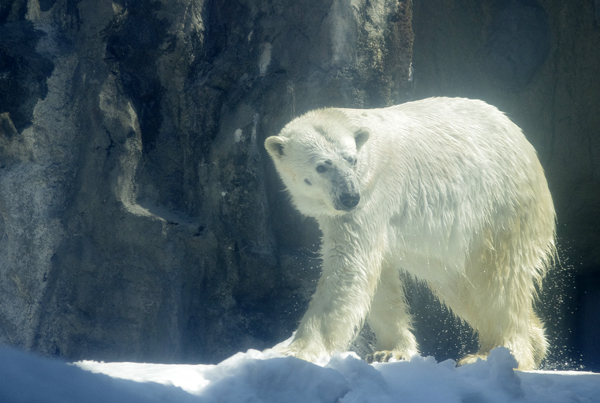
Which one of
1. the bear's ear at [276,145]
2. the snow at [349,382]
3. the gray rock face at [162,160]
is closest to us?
the snow at [349,382]

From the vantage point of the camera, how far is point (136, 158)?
12.5 ft

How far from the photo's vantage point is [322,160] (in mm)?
2918

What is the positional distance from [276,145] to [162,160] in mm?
1201

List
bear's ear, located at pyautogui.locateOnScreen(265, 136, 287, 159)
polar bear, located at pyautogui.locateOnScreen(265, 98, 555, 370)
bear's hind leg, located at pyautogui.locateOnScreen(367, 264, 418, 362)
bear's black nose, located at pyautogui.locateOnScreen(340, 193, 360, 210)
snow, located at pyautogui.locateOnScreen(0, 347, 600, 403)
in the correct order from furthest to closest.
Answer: bear's hind leg, located at pyautogui.locateOnScreen(367, 264, 418, 362) → bear's ear, located at pyautogui.locateOnScreen(265, 136, 287, 159) → polar bear, located at pyautogui.locateOnScreen(265, 98, 555, 370) → bear's black nose, located at pyautogui.locateOnScreen(340, 193, 360, 210) → snow, located at pyautogui.locateOnScreen(0, 347, 600, 403)

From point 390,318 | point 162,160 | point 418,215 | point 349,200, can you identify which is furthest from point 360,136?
point 162,160

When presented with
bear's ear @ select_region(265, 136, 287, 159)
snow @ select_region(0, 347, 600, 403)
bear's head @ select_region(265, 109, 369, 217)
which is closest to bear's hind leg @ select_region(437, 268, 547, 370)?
snow @ select_region(0, 347, 600, 403)

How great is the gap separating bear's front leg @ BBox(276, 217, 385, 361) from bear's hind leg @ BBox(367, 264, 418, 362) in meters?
0.55

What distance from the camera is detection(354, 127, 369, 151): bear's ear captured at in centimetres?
302

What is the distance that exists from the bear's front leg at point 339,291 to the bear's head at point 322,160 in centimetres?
17

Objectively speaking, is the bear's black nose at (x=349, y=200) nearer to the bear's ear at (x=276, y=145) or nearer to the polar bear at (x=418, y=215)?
the polar bear at (x=418, y=215)

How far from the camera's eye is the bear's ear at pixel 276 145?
3.08 meters

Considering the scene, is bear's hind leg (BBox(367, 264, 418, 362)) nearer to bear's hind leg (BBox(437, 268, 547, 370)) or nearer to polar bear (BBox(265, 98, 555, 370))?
polar bear (BBox(265, 98, 555, 370))

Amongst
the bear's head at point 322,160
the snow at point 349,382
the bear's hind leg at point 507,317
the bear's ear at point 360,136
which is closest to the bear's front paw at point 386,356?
the bear's hind leg at point 507,317

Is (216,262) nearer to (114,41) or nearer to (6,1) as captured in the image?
(114,41)
